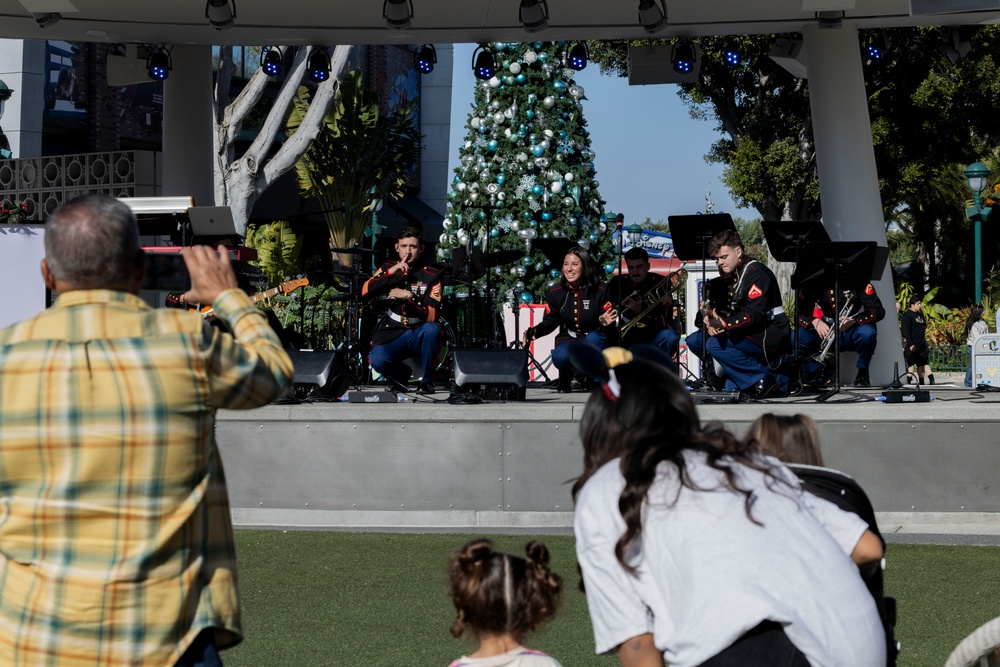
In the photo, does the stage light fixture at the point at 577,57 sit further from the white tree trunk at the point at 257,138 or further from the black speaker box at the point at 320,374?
the white tree trunk at the point at 257,138

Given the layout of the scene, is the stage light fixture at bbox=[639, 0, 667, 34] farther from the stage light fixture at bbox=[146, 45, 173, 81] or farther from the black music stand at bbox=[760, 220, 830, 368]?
the stage light fixture at bbox=[146, 45, 173, 81]

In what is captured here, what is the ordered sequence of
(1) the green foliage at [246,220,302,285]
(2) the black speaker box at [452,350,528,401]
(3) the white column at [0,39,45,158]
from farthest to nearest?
(3) the white column at [0,39,45,158]
(1) the green foliage at [246,220,302,285]
(2) the black speaker box at [452,350,528,401]

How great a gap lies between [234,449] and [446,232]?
1442 cm

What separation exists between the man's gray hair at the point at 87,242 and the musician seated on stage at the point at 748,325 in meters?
8.18

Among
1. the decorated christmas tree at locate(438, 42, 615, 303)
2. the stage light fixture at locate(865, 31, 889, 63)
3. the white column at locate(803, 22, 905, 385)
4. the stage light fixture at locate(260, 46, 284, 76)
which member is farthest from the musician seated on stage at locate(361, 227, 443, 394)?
the decorated christmas tree at locate(438, 42, 615, 303)

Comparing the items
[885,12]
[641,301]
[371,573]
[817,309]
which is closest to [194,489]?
[371,573]

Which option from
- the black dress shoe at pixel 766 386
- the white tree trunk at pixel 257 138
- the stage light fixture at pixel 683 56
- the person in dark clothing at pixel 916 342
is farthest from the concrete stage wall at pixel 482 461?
the white tree trunk at pixel 257 138

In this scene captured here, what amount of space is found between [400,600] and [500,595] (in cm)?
368

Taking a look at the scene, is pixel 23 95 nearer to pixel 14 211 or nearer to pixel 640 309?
pixel 14 211

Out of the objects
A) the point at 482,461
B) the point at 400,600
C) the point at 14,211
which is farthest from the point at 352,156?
the point at 400,600

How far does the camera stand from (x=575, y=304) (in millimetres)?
12117

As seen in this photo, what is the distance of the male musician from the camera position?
10.5 metres

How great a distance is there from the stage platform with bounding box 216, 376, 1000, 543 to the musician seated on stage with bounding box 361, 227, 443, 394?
1.65 m

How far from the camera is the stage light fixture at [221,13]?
12.6 m
